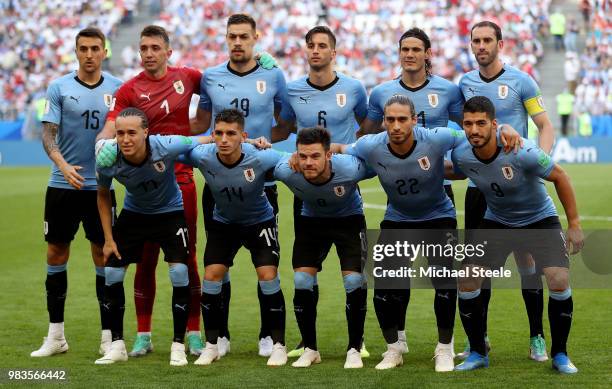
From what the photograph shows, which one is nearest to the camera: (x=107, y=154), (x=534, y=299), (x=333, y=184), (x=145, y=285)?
(x=333, y=184)

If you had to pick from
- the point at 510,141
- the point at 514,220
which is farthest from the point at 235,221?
the point at 510,141

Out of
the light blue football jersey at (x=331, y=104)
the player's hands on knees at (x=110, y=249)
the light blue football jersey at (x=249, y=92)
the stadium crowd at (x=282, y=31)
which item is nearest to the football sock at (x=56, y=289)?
the player's hands on knees at (x=110, y=249)

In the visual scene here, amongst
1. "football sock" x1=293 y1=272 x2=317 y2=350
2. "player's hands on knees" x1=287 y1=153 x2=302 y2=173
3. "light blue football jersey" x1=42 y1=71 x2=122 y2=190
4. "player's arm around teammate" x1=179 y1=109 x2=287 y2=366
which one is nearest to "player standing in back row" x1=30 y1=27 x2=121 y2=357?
"light blue football jersey" x1=42 y1=71 x2=122 y2=190

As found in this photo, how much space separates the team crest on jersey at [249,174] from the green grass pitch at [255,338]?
57.2 inches

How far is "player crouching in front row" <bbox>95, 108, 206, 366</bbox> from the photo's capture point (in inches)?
329

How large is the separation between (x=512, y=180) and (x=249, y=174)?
6.65 ft

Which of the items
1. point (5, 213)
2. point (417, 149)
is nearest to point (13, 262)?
point (5, 213)

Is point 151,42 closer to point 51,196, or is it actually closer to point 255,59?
point 255,59

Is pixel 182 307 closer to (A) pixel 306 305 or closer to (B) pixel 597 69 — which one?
(A) pixel 306 305

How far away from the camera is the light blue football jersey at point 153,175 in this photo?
331 inches

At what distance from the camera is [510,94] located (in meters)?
8.78

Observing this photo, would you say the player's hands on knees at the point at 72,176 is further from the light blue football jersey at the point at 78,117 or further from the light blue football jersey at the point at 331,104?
the light blue football jersey at the point at 331,104

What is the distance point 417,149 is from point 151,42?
7.92 feet

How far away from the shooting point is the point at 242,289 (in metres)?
12.6
